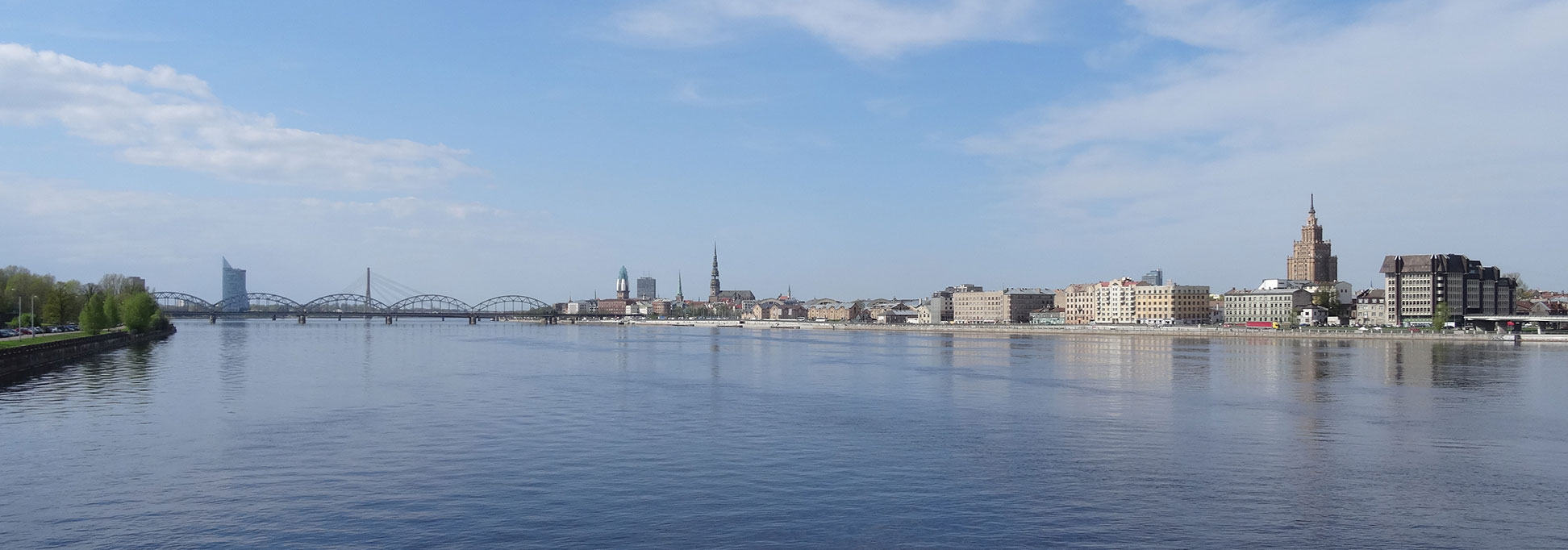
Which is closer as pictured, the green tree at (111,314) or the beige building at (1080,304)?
the green tree at (111,314)

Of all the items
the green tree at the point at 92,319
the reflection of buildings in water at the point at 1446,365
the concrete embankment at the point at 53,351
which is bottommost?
the reflection of buildings in water at the point at 1446,365

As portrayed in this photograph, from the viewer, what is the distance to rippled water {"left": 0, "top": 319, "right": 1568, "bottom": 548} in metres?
12.3

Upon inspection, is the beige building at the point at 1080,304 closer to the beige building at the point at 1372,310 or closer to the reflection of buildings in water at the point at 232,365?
the beige building at the point at 1372,310

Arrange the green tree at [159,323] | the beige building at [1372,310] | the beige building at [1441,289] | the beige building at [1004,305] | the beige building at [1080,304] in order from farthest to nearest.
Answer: the beige building at [1004,305] → the beige building at [1080,304] → the beige building at [1372,310] → the beige building at [1441,289] → the green tree at [159,323]

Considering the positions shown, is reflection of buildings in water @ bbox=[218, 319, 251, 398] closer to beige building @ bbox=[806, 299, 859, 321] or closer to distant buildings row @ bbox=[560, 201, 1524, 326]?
distant buildings row @ bbox=[560, 201, 1524, 326]

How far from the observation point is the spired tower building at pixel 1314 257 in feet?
468

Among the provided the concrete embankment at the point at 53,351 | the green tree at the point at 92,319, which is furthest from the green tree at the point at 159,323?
the green tree at the point at 92,319

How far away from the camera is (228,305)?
196125 millimetres

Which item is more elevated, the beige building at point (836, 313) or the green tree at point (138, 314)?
the green tree at point (138, 314)

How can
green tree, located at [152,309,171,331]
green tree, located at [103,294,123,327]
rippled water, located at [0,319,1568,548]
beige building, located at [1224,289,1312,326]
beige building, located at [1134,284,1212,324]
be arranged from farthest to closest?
beige building, located at [1134,284,1212,324]
beige building, located at [1224,289,1312,326]
green tree, located at [152,309,171,331]
green tree, located at [103,294,123,327]
rippled water, located at [0,319,1568,548]

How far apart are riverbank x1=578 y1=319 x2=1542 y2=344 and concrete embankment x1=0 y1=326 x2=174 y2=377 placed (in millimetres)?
86331

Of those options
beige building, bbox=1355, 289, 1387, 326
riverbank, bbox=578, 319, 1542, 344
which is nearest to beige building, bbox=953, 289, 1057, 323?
riverbank, bbox=578, 319, 1542, 344

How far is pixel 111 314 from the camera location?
63.7m

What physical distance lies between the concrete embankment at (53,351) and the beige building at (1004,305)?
118m
